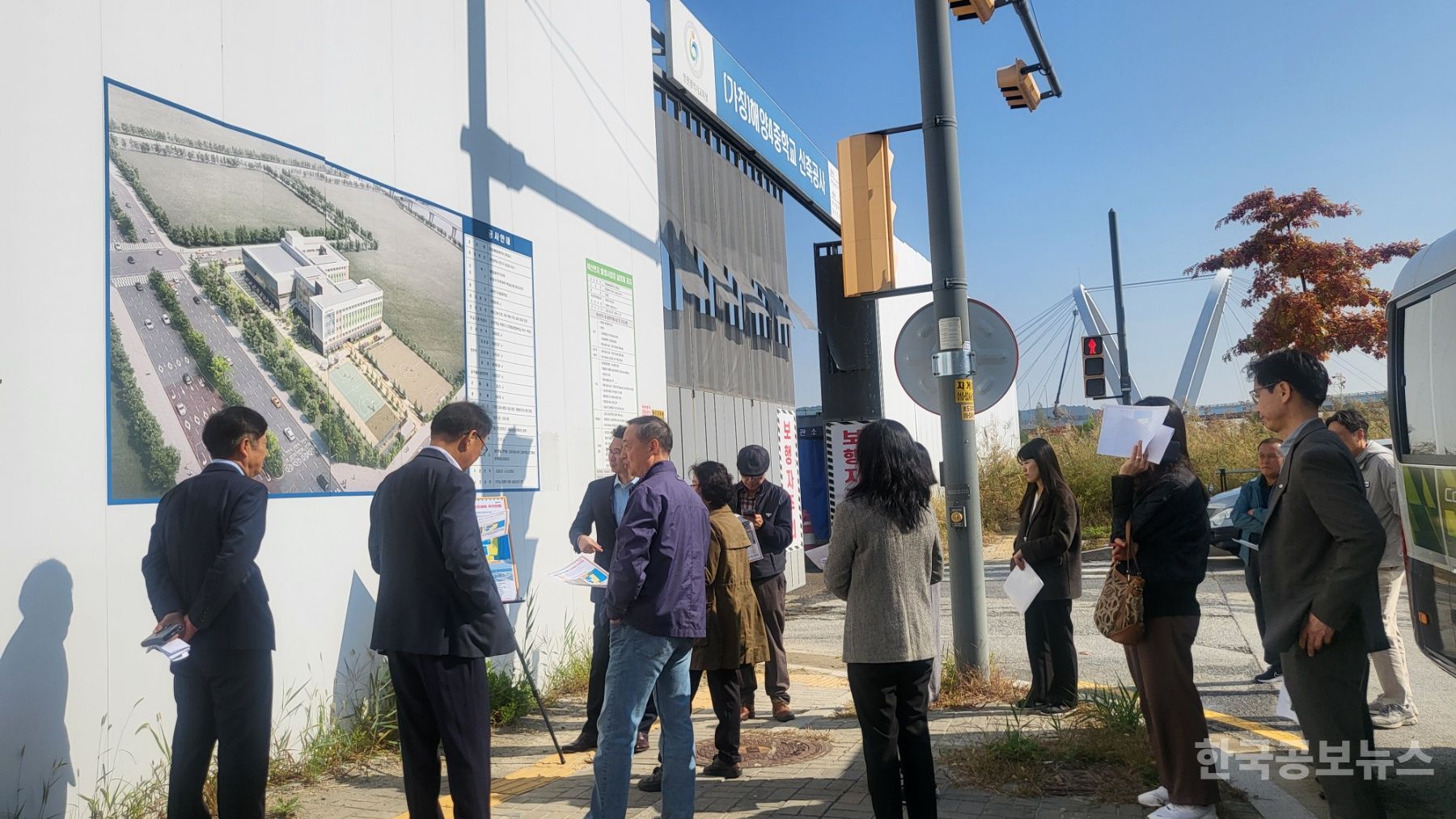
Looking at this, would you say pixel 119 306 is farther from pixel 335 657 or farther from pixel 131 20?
pixel 335 657

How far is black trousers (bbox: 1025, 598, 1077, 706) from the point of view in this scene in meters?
6.59

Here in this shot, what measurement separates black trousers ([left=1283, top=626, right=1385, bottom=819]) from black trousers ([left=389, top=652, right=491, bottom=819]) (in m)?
3.19

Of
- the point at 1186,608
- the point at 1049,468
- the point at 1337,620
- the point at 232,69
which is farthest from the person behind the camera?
the point at 1049,468

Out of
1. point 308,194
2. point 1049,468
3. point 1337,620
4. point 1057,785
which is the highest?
point 308,194

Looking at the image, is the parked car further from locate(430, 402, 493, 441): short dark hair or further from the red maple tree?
locate(430, 402, 493, 441): short dark hair

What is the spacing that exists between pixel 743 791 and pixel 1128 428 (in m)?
2.61

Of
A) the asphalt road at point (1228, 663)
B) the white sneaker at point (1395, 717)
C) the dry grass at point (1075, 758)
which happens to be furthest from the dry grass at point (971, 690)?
the white sneaker at point (1395, 717)

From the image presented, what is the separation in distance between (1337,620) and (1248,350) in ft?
55.6

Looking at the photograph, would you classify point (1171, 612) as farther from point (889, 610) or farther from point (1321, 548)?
point (889, 610)

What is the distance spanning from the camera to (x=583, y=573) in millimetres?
6215

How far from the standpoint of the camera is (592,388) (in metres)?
8.81

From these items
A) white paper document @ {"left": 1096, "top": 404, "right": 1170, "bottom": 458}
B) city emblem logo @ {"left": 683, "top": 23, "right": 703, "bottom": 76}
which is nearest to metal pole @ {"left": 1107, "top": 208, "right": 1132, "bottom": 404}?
city emblem logo @ {"left": 683, "top": 23, "right": 703, "bottom": 76}

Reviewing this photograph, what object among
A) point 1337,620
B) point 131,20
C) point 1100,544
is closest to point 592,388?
point 131,20

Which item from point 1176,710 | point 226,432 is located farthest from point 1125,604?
point 226,432
